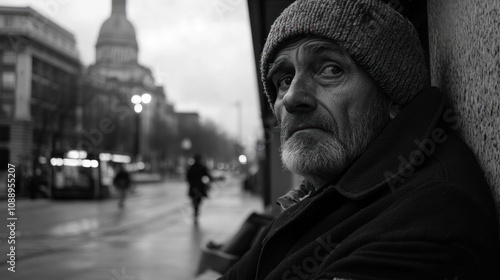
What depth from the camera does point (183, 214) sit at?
17844 mm

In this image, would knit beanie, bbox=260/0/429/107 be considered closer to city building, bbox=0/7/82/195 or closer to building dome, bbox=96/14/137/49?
city building, bbox=0/7/82/195

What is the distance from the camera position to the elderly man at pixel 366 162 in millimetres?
936

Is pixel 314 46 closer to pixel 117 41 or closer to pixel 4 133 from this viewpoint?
pixel 4 133

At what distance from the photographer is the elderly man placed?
936mm

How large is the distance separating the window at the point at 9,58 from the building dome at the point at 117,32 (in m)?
11.1

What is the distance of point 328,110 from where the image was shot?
146cm

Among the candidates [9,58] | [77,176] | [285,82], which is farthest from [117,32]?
[285,82]

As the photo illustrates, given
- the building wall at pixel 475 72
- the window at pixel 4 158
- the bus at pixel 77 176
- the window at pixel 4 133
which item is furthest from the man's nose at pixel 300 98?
the window at pixel 4 133

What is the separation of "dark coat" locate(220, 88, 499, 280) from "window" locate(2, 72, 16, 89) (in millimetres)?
32980

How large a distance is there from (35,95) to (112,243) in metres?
24.7

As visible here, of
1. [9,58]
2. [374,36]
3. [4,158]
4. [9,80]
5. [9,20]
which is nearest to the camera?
[374,36]

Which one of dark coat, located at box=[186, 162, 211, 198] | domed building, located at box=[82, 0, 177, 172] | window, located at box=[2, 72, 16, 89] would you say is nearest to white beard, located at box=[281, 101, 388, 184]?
dark coat, located at box=[186, 162, 211, 198]

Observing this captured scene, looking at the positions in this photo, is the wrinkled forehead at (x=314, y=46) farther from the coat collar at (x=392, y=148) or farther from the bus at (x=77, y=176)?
the bus at (x=77, y=176)

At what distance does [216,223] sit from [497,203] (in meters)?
13.9
